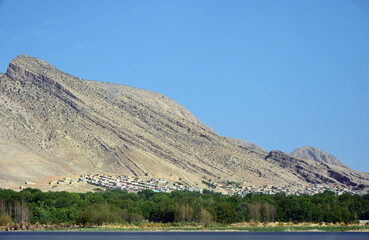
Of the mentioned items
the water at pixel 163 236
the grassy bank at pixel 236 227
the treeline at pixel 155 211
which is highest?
the treeline at pixel 155 211

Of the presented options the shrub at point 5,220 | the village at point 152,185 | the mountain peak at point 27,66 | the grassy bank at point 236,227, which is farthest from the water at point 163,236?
the mountain peak at point 27,66

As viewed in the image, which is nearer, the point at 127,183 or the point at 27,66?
the point at 127,183

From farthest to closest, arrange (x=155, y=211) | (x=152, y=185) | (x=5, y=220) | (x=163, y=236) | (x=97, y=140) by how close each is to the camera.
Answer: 1. (x=97, y=140)
2. (x=152, y=185)
3. (x=155, y=211)
4. (x=5, y=220)
5. (x=163, y=236)

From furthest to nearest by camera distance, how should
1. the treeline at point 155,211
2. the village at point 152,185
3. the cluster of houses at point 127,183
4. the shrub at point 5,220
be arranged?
the cluster of houses at point 127,183, the village at point 152,185, the treeline at point 155,211, the shrub at point 5,220

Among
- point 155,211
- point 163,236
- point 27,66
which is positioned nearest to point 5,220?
point 155,211

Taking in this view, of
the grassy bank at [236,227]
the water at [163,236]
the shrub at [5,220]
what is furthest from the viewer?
the shrub at [5,220]

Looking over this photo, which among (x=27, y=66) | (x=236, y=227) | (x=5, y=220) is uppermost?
(x=27, y=66)

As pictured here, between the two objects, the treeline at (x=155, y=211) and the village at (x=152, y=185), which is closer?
the treeline at (x=155, y=211)

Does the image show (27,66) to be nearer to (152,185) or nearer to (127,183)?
(127,183)

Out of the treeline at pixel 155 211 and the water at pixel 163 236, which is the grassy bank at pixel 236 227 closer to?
the treeline at pixel 155 211

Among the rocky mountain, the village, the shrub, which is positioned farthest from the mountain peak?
the shrub
